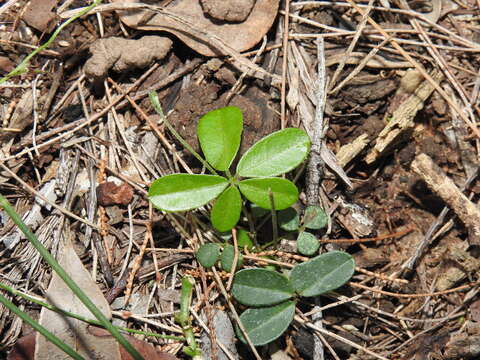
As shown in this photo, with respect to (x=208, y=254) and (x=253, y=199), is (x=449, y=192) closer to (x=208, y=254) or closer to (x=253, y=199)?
(x=253, y=199)

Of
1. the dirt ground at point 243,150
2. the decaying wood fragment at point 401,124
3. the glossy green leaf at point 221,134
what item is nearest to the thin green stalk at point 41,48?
the dirt ground at point 243,150

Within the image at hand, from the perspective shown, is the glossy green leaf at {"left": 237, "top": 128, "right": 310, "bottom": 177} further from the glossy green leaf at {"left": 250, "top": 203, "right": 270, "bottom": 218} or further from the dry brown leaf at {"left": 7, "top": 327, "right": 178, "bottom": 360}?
the dry brown leaf at {"left": 7, "top": 327, "right": 178, "bottom": 360}

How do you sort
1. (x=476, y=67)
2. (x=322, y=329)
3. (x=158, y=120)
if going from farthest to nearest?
1. (x=476, y=67)
2. (x=158, y=120)
3. (x=322, y=329)

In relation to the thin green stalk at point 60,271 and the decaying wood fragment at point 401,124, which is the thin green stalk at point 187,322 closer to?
the thin green stalk at point 60,271

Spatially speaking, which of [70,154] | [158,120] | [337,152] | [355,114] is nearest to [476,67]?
[355,114]

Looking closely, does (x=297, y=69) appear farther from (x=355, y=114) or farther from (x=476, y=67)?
(x=476, y=67)
